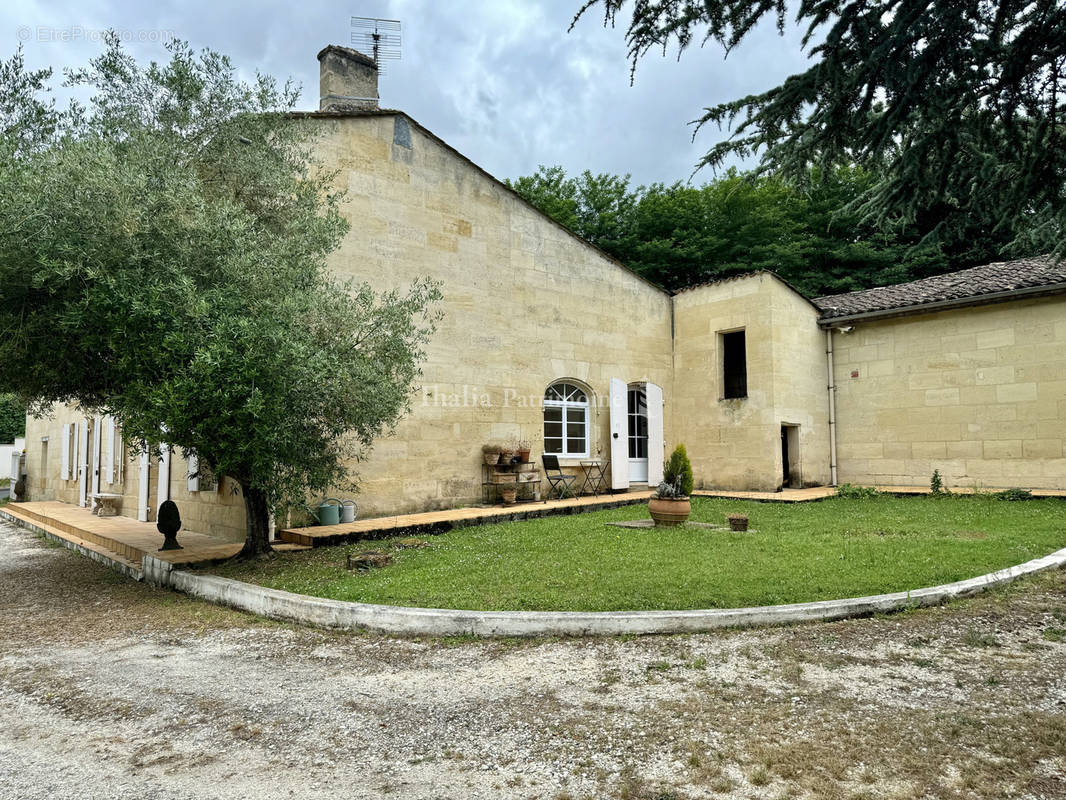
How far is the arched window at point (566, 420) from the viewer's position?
1275cm

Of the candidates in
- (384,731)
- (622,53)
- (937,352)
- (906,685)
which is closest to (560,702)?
(384,731)

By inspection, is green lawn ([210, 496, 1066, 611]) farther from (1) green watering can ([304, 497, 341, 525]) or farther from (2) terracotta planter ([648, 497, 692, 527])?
(1) green watering can ([304, 497, 341, 525])

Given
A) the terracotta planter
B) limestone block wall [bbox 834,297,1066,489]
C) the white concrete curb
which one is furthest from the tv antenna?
the white concrete curb

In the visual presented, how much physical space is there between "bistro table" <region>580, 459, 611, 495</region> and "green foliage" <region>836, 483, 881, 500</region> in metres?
4.57

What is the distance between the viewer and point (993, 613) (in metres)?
4.80

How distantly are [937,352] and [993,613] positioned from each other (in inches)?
374

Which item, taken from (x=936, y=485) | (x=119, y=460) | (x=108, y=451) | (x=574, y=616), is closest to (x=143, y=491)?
(x=119, y=460)

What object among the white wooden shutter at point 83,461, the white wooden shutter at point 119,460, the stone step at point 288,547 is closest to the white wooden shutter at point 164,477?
the white wooden shutter at point 119,460

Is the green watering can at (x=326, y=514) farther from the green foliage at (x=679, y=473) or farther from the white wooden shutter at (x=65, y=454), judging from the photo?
the white wooden shutter at (x=65, y=454)

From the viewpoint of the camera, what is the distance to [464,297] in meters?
11.3

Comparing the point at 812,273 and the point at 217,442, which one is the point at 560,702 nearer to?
the point at 217,442

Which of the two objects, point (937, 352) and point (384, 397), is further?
point (937, 352)

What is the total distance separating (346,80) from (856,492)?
12.1 m

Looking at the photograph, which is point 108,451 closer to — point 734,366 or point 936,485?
→ point 734,366
